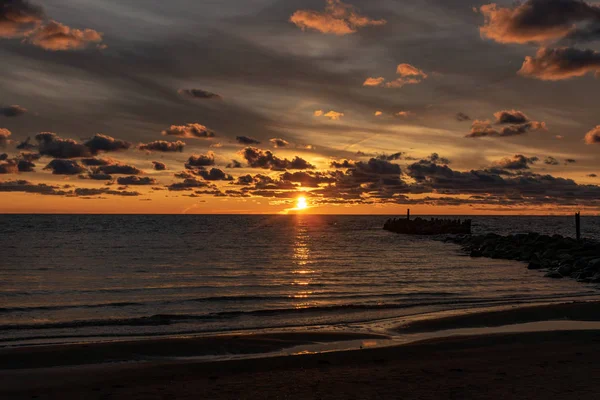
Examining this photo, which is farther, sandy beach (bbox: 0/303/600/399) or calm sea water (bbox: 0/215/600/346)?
calm sea water (bbox: 0/215/600/346)

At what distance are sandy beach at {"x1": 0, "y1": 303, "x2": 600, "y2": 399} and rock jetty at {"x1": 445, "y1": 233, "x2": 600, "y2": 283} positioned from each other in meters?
17.3

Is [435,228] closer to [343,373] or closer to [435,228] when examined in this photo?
[435,228]

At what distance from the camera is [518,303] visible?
66.9 ft

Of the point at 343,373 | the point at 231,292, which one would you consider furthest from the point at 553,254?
the point at 343,373

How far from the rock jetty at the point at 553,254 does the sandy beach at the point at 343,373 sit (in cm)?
1727

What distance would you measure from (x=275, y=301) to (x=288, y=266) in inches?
538

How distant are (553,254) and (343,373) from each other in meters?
33.2

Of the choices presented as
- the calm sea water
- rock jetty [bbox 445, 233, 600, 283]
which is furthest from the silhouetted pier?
the calm sea water

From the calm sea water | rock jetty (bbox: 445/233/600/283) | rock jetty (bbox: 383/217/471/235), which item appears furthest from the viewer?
rock jetty (bbox: 383/217/471/235)

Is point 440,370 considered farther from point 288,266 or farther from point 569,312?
point 288,266

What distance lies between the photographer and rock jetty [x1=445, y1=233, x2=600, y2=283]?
97.1 feet

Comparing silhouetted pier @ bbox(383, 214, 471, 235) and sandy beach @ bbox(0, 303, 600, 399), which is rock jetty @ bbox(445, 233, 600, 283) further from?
silhouetted pier @ bbox(383, 214, 471, 235)

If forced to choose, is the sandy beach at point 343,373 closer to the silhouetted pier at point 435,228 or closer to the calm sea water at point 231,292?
the calm sea water at point 231,292

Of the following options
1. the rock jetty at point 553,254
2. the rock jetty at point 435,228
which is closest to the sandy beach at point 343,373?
the rock jetty at point 553,254
